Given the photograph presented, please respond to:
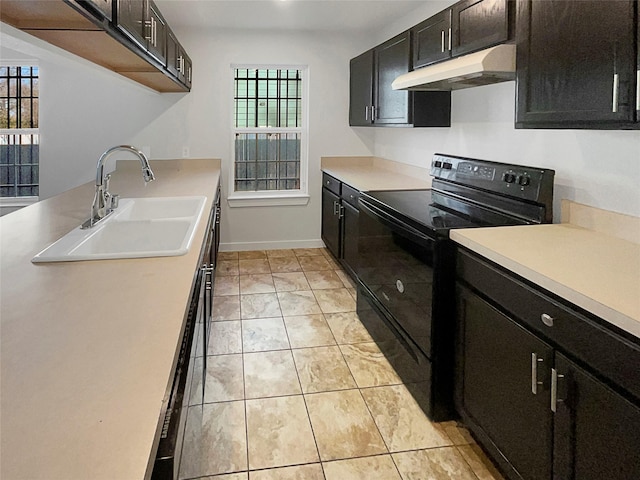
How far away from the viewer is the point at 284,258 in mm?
5035

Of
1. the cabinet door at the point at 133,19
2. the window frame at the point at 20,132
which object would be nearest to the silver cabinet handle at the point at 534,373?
the cabinet door at the point at 133,19

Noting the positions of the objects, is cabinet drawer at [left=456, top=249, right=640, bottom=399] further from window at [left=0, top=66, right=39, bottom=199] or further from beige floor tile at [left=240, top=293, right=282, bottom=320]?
window at [left=0, top=66, right=39, bottom=199]

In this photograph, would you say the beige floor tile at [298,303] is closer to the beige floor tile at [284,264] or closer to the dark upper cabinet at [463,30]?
the beige floor tile at [284,264]

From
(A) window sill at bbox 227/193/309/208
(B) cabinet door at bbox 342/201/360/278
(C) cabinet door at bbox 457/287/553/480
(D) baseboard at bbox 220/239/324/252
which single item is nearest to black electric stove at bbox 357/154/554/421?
(C) cabinet door at bbox 457/287/553/480

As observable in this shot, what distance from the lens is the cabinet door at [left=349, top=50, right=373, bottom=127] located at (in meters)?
4.32

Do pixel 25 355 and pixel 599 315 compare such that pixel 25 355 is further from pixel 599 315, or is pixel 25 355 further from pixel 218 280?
pixel 218 280

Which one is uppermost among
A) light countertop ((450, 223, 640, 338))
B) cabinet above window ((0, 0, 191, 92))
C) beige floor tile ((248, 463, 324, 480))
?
cabinet above window ((0, 0, 191, 92))

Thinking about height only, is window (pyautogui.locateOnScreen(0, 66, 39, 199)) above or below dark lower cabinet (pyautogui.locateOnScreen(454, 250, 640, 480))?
above

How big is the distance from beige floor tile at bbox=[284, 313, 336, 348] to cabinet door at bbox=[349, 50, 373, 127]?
1.88 metres

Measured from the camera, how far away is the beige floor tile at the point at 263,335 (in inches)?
118

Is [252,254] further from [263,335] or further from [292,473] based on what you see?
[292,473]

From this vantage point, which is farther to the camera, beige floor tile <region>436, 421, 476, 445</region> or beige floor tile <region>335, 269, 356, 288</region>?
beige floor tile <region>335, 269, 356, 288</region>

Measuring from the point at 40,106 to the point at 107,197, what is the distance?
296 cm

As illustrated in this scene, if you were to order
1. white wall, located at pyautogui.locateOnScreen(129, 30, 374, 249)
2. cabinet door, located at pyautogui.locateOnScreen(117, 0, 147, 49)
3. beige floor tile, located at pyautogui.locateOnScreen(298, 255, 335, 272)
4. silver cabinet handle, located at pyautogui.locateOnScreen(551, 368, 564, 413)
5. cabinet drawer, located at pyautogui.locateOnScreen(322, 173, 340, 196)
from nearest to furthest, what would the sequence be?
1. silver cabinet handle, located at pyautogui.locateOnScreen(551, 368, 564, 413)
2. cabinet door, located at pyautogui.locateOnScreen(117, 0, 147, 49)
3. cabinet drawer, located at pyautogui.locateOnScreen(322, 173, 340, 196)
4. beige floor tile, located at pyautogui.locateOnScreen(298, 255, 335, 272)
5. white wall, located at pyautogui.locateOnScreen(129, 30, 374, 249)
